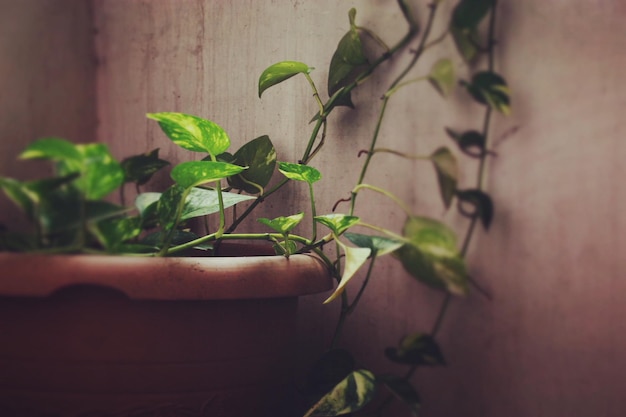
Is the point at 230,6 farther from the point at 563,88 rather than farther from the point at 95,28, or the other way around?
the point at 563,88

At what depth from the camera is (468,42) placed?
68cm

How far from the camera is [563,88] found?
2.08 feet

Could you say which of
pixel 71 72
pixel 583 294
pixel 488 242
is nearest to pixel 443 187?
pixel 488 242

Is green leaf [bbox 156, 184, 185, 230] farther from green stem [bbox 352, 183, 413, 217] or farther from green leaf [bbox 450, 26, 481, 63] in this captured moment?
green leaf [bbox 450, 26, 481, 63]

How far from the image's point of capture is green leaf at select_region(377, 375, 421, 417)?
67 cm

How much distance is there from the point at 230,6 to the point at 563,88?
0.60m

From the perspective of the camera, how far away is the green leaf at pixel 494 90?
2.15 ft

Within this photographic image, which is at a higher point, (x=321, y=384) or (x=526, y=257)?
(x=526, y=257)

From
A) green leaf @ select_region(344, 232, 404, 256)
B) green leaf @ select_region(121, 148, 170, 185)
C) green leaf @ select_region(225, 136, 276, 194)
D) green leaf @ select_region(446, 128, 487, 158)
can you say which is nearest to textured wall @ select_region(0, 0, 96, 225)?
green leaf @ select_region(121, 148, 170, 185)

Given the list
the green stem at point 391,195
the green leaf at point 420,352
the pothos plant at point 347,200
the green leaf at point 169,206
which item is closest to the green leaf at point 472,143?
the pothos plant at point 347,200

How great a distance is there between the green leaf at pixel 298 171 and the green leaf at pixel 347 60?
5.8 inches

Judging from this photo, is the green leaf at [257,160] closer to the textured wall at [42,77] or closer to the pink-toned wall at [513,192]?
the pink-toned wall at [513,192]

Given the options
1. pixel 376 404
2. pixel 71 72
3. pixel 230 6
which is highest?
pixel 230 6

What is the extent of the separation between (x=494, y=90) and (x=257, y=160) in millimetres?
364
